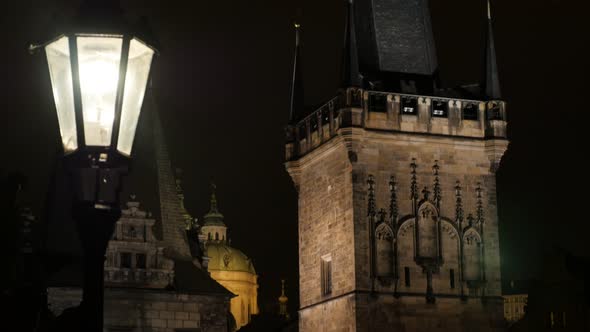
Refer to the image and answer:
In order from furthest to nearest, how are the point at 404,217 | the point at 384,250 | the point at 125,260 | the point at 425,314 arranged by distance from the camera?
the point at 404,217 < the point at 384,250 < the point at 425,314 < the point at 125,260

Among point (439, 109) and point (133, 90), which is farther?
point (439, 109)

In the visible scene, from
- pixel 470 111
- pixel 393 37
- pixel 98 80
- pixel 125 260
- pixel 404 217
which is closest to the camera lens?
pixel 98 80

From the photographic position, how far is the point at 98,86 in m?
7.08

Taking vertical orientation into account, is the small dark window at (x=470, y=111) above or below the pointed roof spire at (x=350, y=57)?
below

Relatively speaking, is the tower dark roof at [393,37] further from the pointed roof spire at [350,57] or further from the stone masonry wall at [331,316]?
the stone masonry wall at [331,316]

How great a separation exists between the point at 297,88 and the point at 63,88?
3205 centimetres

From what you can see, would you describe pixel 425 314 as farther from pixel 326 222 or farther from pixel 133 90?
pixel 133 90

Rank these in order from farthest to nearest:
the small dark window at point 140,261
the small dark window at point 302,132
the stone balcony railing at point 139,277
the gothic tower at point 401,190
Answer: the small dark window at point 302,132 < the gothic tower at point 401,190 < the small dark window at point 140,261 < the stone balcony railing at point 139,277

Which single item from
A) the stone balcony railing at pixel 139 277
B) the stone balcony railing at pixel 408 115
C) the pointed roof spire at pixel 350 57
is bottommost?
the stone balcony railing at pixel 139 277

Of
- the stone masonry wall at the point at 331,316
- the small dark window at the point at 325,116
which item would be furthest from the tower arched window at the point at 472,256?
the small dark window at the point at 325,116

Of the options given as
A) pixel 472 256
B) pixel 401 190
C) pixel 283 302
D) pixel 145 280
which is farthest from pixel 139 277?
pixel 283 302

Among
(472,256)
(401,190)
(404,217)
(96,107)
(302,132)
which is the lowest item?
(96,107)

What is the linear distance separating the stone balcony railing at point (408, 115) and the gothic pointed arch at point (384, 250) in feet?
9.49

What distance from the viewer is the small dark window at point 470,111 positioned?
3628 cm
